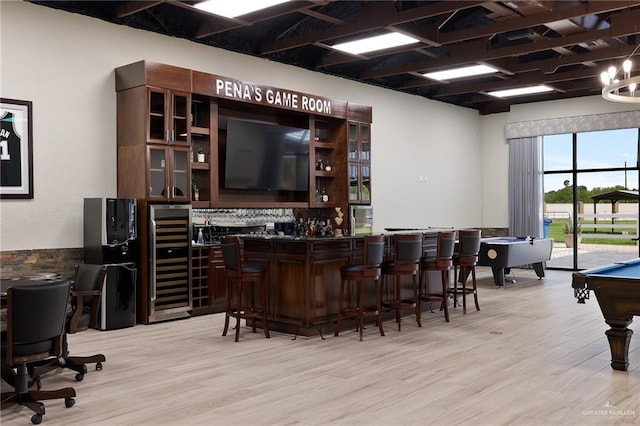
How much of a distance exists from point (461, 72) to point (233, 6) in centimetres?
486

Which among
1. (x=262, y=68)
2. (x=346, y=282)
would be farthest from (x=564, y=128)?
(x=346, y=282)

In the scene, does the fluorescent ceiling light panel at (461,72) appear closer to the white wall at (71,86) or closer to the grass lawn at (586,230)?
the white wall at (71,86)

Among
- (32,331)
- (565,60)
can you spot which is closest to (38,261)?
(32,331)

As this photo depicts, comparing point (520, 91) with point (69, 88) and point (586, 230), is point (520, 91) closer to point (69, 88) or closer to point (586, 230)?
point (586, 230)

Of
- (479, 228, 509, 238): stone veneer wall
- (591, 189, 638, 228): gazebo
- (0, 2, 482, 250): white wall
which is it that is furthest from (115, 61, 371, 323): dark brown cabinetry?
(591, 189, 638, 228): gazebo

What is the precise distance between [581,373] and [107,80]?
6146 mm

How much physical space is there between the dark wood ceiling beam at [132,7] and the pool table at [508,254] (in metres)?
6.62

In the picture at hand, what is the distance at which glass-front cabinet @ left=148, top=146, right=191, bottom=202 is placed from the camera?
7121 millimetres

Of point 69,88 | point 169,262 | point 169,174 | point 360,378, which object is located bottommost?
point 360,378

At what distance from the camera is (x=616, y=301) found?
484 centimetres

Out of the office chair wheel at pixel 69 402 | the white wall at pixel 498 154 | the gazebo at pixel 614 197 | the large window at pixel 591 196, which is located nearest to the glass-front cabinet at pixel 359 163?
the white wall at pixel 498 154

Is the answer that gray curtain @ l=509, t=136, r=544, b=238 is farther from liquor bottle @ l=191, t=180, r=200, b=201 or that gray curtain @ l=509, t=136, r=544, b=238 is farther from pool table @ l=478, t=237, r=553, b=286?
liquor bottle @ l=191, t=180, r=200, b=201

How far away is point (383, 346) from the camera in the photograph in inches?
231

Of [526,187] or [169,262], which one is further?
[526,187]
